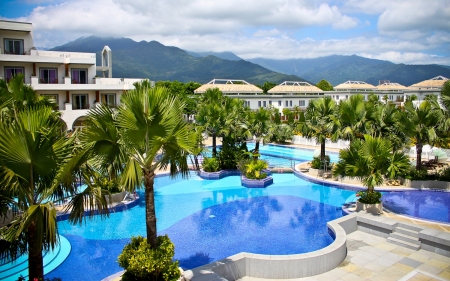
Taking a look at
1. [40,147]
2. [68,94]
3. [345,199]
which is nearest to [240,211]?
[345,199]

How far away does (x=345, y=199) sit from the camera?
17.9 metres

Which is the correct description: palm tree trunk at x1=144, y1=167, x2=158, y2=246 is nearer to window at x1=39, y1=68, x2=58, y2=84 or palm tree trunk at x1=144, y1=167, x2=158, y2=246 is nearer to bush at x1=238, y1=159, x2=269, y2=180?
bush at x1=238, y1=159, x2=269, y2=180

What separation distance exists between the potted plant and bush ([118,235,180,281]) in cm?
866

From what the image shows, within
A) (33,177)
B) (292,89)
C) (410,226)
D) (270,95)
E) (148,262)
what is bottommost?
(410,226)

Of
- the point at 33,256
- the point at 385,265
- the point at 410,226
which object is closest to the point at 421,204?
the point at 410,226

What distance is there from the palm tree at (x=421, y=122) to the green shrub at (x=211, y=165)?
11149 millimetres

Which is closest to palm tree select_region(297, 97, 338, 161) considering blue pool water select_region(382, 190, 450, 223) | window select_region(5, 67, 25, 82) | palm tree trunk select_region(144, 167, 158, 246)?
blue pool water select_region(382, 190, 450, 223)

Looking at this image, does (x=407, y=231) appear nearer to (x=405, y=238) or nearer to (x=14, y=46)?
(x=405, y=238)

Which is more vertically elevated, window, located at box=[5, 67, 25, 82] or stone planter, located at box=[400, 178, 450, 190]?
window, located at box=[5, 67, 25, 82]

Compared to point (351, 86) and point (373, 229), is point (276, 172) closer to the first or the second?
point (373, 229)

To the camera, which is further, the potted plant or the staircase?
the potted plant

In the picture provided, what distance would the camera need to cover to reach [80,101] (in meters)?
30.8

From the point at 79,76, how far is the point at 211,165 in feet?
51.3

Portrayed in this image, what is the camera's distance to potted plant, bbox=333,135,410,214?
13.8 meters
